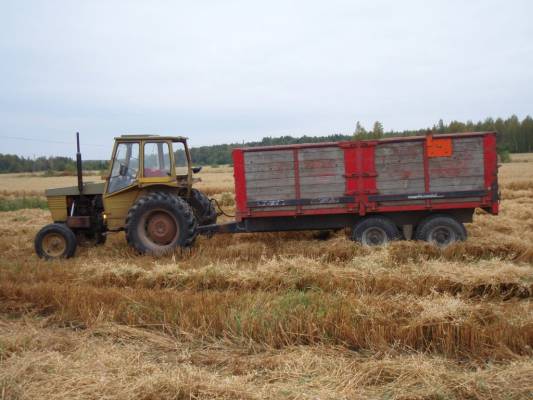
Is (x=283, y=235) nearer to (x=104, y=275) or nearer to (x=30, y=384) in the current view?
(x=104, y=275)

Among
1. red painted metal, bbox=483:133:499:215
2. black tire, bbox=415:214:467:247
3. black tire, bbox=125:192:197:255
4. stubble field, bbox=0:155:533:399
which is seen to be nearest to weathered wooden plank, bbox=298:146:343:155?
stubble field, bbox=0:155:533:399

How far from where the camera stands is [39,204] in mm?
20266

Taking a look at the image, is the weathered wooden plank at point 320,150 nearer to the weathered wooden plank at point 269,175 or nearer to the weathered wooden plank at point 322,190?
the weathered wooden plank at point 269,175

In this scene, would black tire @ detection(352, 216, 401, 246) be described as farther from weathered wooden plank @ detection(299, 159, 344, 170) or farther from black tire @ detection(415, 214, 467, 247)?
weathered wooden plank @ detection(299, 159, 344, 170)

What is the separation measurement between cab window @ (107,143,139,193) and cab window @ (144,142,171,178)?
0.17 m

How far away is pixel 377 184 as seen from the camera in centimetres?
852

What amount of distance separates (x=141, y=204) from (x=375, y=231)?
13.2 feet

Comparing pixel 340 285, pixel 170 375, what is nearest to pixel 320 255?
pixel 340 285

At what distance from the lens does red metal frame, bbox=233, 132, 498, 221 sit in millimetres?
8281

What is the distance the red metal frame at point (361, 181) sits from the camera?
8281 millimetres

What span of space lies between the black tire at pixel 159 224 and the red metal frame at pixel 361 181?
97cm

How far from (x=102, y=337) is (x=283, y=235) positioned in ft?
17.6

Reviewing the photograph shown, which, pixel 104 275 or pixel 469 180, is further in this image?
pixel 469 180

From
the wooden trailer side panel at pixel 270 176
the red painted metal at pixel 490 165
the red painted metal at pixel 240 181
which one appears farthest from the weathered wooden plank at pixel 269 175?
the red painted metal at pixel 490 165
